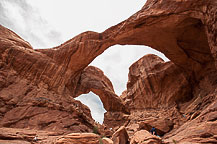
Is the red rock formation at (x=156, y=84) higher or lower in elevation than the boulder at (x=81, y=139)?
higher

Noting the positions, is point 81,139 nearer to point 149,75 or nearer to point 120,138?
point 120,138

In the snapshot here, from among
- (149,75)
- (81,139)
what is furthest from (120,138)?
(149,75)

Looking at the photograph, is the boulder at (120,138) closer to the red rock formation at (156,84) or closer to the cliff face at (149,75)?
the cliff face at (149,75)

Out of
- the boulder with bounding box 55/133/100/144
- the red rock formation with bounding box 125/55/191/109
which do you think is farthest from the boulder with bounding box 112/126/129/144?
the red rock formation with bounding box 125/55/191/109

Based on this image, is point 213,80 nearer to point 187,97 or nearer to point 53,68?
point 187,97

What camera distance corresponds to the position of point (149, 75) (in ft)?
63.4

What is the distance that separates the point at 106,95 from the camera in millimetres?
24469

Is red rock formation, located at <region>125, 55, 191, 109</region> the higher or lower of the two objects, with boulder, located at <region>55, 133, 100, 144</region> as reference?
higher

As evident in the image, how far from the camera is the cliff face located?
9617mm

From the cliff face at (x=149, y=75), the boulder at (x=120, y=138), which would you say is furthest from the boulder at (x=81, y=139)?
the cliff face at (x=149, y=75)

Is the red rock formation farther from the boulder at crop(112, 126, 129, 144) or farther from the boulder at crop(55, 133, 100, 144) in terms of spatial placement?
the boulder at crop(55, 133, 100, 144)

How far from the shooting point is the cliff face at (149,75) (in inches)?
379

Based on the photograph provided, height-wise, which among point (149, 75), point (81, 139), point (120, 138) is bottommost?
point (120, 138)

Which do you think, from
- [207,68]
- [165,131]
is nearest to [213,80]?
[207,68]
